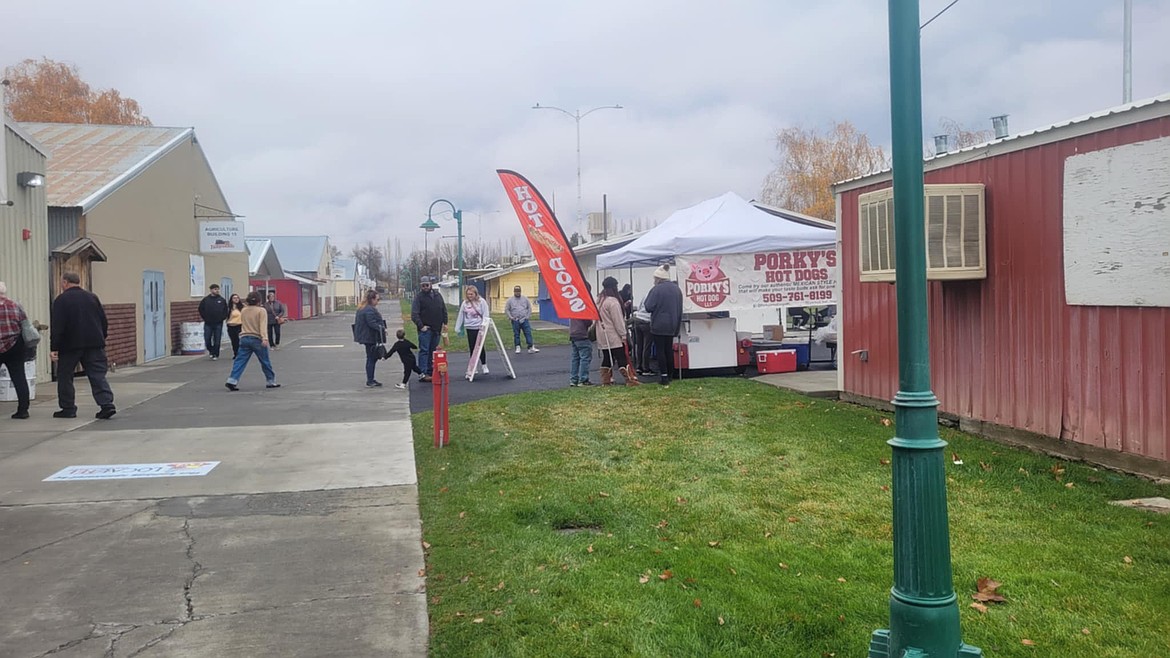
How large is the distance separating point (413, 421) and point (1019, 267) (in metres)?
6.82

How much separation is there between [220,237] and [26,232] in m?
10.3

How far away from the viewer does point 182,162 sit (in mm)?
23688

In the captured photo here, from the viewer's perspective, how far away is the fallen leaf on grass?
421cm

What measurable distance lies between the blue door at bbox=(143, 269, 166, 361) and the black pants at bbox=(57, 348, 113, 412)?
394 inches

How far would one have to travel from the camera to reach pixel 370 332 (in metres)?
14.6

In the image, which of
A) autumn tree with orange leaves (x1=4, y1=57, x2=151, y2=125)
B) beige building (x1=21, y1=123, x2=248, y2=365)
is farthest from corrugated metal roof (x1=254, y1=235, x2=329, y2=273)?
beige building (x1=21, y1=123, x2=248, y2=365)

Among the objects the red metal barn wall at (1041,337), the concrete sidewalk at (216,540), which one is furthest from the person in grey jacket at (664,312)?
the red metal barn wall at (1041,337)

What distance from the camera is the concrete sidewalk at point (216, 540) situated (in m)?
4.24

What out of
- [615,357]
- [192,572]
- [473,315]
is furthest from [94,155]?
[192,572]

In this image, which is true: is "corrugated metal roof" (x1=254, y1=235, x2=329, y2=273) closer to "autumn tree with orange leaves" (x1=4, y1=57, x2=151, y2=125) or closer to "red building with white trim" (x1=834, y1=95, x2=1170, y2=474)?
"autumn tree with orange leaves" (x1=4, y1=57, x2=151, y2=125)

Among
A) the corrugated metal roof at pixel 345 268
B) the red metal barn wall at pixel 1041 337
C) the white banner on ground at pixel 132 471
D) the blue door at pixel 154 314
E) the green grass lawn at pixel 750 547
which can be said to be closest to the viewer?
the green grass lawn at pixel 750 547

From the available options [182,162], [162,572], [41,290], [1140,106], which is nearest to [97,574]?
[162,572]

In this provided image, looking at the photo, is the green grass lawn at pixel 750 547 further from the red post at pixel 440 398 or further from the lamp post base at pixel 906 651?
the lamp post base at pixel 906 651

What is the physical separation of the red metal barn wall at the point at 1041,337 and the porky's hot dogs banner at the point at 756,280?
16.2ft
